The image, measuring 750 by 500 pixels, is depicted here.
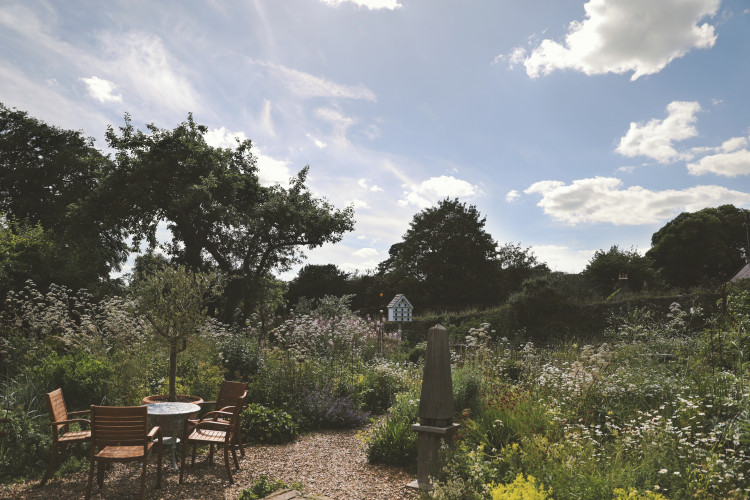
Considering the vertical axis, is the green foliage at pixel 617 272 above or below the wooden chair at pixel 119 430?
above

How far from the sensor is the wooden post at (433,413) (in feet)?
14.0

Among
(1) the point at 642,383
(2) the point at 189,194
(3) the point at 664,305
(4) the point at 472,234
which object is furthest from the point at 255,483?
(4) the point at 472,234

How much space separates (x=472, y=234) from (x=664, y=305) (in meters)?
12.8

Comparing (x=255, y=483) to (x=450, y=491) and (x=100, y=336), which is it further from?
(x=100, y=336)

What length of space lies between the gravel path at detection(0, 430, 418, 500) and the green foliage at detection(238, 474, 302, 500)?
171 millimetres

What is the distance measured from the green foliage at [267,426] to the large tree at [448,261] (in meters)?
18.7

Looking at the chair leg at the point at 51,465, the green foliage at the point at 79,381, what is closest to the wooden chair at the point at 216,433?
the chair leg at the point at 51,465

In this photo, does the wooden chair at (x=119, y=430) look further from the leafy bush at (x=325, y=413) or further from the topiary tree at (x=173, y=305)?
the leafy bush at (x=325, y=413)

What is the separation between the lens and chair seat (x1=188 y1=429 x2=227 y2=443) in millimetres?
4895

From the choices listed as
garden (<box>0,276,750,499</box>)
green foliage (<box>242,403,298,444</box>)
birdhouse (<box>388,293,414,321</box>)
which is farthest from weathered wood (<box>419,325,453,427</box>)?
birdhouse (<box>388,293,414,321</box>)

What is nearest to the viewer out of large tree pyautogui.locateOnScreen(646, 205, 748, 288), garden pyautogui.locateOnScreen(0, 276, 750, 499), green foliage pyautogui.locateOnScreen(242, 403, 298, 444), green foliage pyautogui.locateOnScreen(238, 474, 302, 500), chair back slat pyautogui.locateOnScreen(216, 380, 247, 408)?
garden pyautogui.locateOnScreen(0, 276, 750, 499)

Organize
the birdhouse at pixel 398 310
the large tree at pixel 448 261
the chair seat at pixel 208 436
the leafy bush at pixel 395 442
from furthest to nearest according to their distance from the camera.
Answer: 1. the large tree at pixel 448 261
2. the birdhouse at pixel 398 310
3. the leafy bush at pixel 395 442
4. the chair seat at pixel 208 436

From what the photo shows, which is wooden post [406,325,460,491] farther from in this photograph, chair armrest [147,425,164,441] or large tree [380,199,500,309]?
large tree [380,199,500,309]

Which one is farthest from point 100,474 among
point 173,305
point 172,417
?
point 173,305
